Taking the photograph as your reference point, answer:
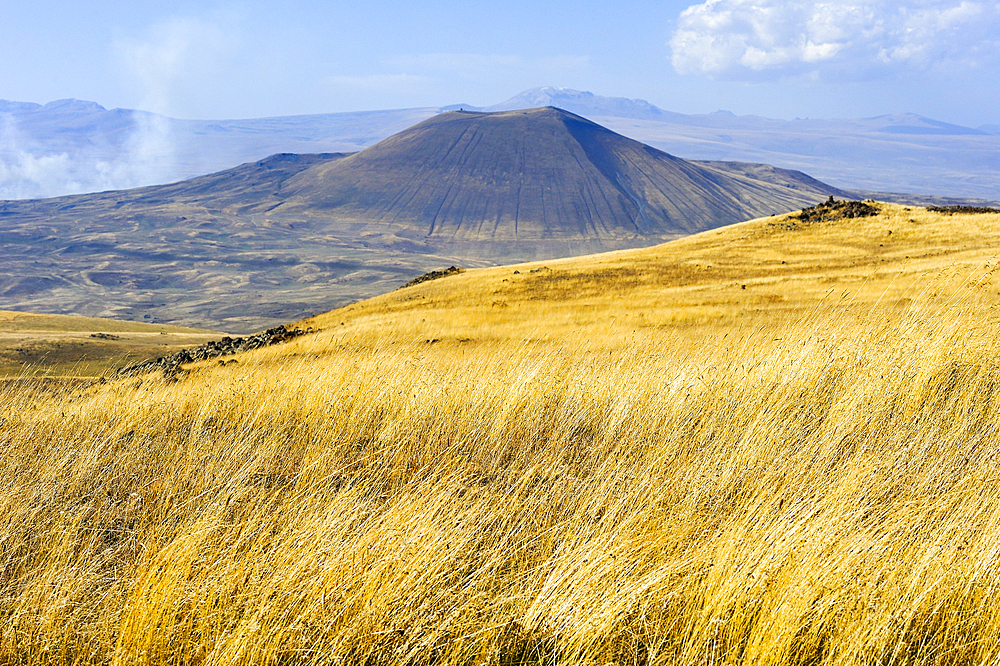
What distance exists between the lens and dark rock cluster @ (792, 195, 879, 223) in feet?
127

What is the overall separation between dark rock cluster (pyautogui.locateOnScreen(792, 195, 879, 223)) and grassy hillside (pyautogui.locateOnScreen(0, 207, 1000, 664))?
118 feet

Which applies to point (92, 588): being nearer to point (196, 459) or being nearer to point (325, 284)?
point (196, 459)

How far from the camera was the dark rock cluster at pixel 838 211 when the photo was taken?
3884cm

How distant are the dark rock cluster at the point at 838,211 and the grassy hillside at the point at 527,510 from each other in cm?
3589

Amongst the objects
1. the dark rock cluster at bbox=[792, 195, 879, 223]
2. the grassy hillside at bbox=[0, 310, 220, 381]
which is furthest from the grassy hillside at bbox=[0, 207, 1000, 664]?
the dark rock cluster at bbox=[792, 195, 879, 223]

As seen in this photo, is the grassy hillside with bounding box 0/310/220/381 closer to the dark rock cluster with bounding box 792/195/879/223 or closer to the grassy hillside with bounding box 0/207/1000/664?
the grassy hillside with bounding box 0/207/1000/664

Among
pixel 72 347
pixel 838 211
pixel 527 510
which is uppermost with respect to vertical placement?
pixel 838 211

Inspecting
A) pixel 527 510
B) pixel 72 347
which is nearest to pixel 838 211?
pixel 527 510

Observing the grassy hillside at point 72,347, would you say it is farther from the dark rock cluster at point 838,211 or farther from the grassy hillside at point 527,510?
the dark rock cluster at point 838,211

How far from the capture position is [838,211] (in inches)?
1582

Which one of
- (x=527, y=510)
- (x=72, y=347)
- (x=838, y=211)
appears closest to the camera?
(x=527, y=510)

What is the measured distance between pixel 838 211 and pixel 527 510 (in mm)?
42933

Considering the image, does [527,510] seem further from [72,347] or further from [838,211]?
[838,211]

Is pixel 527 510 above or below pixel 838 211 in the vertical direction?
below
